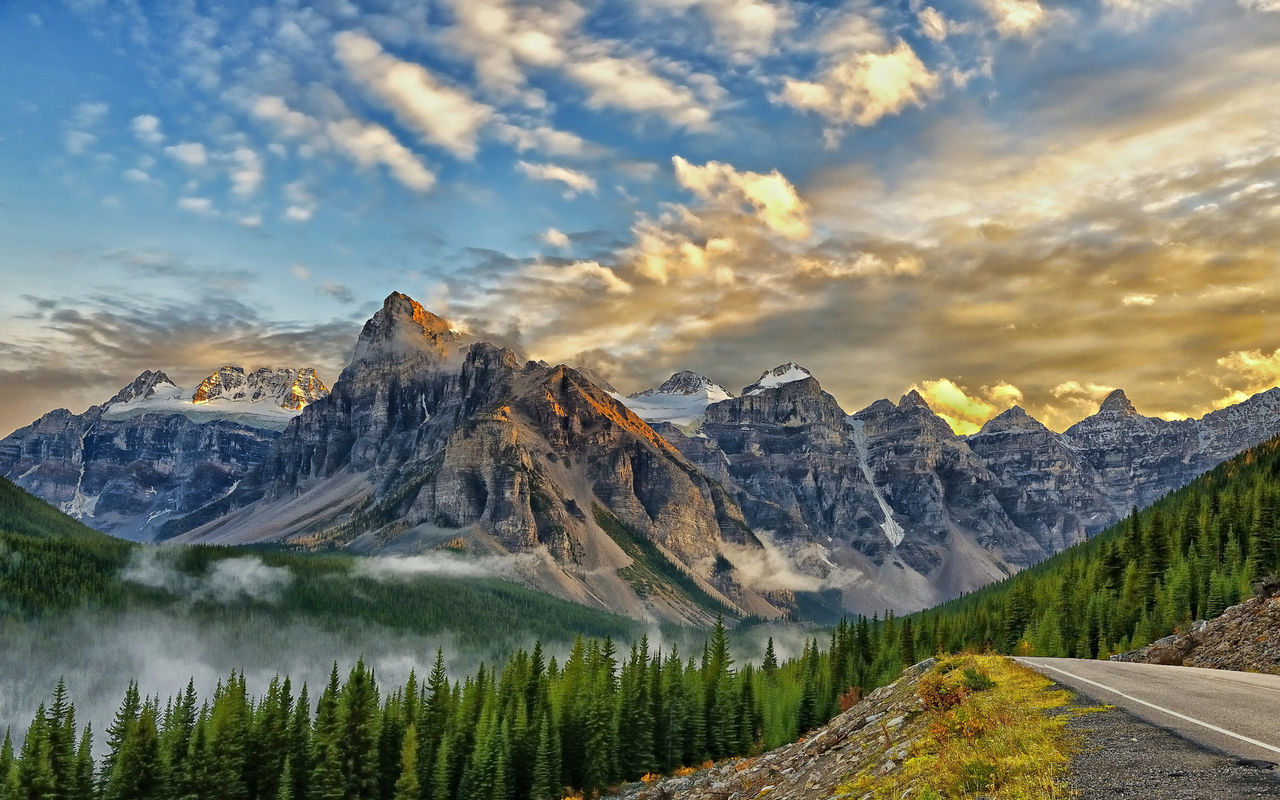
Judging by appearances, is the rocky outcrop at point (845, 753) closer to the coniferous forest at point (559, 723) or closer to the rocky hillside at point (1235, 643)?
the rocky hillside at point (1235, 643)

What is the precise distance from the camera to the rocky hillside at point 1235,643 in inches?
1888

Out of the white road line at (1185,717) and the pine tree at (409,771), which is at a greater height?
the white road line at (1185,717)

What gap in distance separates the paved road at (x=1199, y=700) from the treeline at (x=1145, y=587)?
4265 centimetres

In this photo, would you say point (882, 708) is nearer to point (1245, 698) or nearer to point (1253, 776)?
point (1245, 698)

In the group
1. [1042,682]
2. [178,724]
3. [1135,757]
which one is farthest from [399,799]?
[1135,757]

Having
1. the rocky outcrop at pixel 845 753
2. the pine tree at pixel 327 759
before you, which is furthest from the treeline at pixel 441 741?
the rocky outcrop at pixel 845 753

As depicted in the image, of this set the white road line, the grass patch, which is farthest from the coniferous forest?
the grass patch

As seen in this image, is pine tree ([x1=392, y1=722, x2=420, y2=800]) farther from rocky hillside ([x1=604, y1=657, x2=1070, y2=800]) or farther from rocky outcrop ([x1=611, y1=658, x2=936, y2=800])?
rocky hillside ([x1=604, y1=657, x2=1070, y2=800])

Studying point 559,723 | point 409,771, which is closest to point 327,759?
point 409,771

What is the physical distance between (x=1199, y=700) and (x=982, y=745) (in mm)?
8446

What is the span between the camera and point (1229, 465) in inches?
6609

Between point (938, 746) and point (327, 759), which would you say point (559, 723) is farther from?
point (938, 746)

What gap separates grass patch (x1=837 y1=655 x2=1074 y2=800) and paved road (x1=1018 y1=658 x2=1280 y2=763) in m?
1.79

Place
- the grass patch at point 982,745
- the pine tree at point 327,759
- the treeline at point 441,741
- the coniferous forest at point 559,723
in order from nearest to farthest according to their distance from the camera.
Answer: the grass patch at point 982,745, the coniferous forest at point 559,723, the treeline at point 441,741, the pine tree at point 327,759
